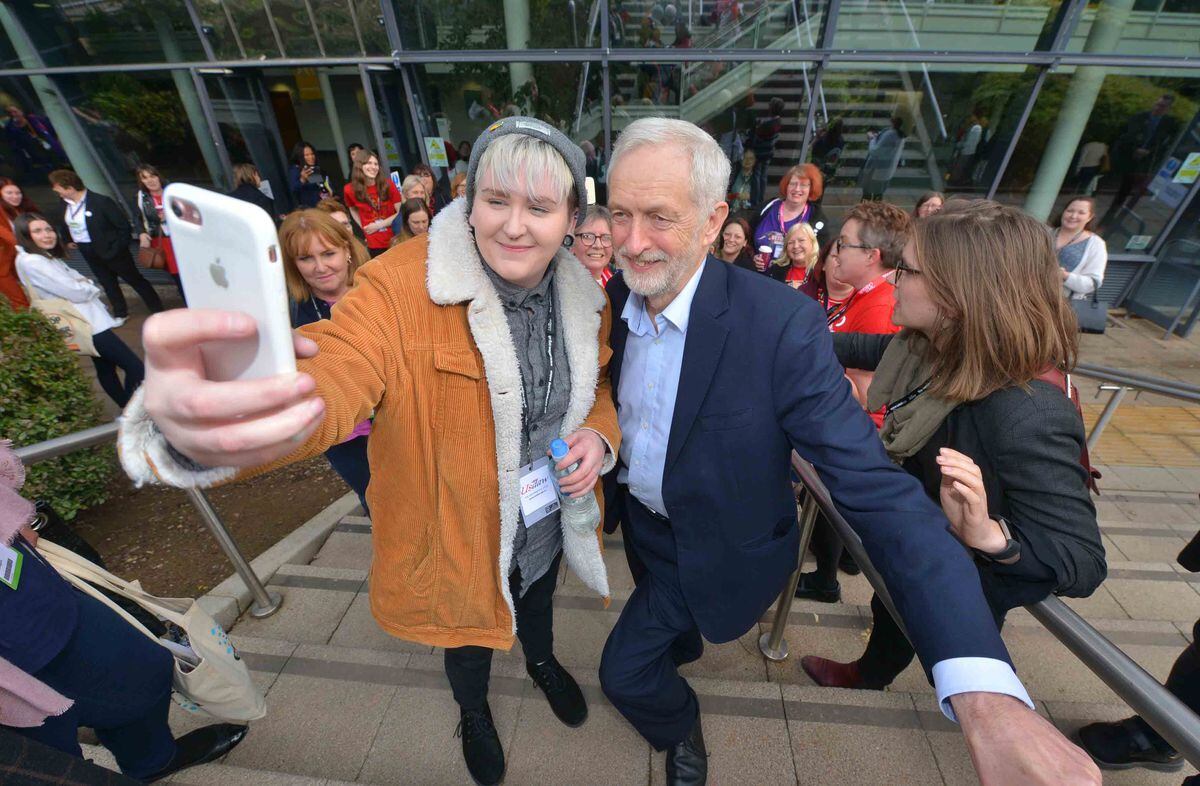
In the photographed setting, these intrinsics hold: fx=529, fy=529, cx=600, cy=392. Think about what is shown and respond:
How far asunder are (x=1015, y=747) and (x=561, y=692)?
1.73 metres

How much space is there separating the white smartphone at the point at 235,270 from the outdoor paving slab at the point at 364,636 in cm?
234

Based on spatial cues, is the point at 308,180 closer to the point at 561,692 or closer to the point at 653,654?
the point at 561,692

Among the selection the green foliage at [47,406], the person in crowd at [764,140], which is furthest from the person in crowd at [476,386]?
the person in crowd at [764,140]

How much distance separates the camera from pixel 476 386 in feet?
4.91

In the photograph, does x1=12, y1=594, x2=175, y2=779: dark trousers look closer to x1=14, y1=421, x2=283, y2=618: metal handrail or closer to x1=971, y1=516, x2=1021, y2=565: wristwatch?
x1=14, y1=421, x2=283, y2=618: metal handrail

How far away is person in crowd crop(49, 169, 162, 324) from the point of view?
6.32 metres

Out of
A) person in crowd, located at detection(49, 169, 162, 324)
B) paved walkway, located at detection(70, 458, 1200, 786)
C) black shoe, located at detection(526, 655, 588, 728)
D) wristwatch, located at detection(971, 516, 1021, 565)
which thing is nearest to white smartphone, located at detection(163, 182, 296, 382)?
wristwatch, located at detection(971, 516, 1021, 565)

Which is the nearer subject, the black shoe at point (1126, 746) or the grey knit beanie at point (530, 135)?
the grey knit beanie at point (530, 135)

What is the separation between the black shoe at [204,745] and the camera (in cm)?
202

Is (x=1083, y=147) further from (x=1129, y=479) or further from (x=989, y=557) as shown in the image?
(x=989, y=557)

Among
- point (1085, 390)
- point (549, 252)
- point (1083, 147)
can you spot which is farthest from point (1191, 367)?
point (549, 252)

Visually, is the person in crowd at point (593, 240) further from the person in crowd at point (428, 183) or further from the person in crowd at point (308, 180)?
the person in crowd at point (308, 180)

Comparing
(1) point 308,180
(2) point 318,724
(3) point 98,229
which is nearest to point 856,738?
(2) point 318,724

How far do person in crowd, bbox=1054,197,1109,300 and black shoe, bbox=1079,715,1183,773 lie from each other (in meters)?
4.48
